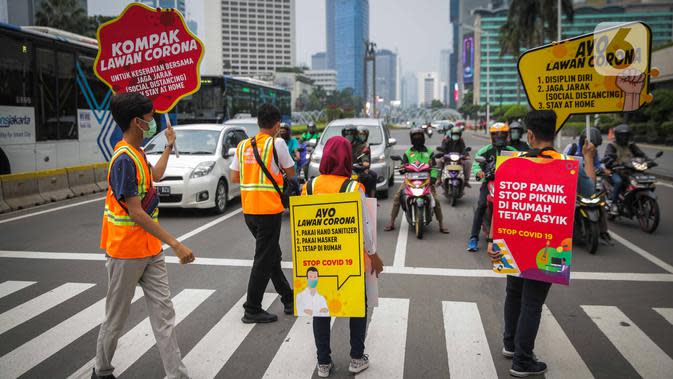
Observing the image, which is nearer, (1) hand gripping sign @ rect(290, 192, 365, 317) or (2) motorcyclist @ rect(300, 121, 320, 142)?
(1) hand gripping sign @ rect(290, 192, 365, 317)

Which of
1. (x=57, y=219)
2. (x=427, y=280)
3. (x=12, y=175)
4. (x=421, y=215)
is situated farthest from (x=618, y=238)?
(x=12, y=175)

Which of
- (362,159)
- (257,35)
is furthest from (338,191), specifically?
(257,35)

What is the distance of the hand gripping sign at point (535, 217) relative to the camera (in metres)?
3.79

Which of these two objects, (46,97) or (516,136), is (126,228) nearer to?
(516,136)

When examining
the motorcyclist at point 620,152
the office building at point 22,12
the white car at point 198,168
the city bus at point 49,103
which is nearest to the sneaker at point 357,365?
the white car at point 198,168

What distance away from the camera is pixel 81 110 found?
15328 mm

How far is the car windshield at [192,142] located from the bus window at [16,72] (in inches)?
130

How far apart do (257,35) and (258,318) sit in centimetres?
18947

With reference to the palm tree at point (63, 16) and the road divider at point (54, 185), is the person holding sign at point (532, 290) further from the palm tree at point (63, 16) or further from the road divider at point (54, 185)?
the palm tree at point (63, 16)

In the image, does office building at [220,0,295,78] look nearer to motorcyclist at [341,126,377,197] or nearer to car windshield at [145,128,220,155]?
car windshield at [145,128,220,155]

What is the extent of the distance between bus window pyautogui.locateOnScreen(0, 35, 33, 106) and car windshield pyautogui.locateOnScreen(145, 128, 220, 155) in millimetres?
3293

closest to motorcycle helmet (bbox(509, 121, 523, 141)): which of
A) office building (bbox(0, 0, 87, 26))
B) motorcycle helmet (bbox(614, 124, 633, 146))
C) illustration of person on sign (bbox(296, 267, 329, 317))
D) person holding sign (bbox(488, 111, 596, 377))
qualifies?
motorcycle helmet (bbox(614, 124, 633, 146))

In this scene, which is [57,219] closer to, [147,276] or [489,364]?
[147,276]

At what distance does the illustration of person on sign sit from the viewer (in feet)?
12.7
